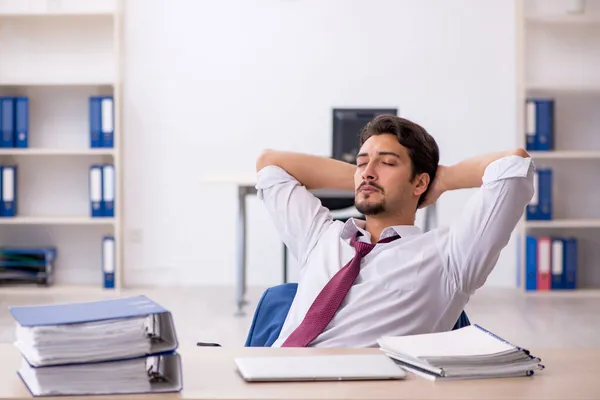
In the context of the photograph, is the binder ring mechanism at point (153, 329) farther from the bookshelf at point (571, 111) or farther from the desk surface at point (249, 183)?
the bookshelf at point (571, 111)

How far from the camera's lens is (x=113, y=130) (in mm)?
5492

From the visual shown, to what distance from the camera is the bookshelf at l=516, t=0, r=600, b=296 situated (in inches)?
224

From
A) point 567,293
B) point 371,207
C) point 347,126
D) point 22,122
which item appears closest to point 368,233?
point 371,207

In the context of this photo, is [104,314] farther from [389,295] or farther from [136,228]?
[136,228]

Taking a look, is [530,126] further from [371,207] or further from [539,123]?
[371,207]

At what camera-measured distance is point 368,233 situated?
82.9 inches

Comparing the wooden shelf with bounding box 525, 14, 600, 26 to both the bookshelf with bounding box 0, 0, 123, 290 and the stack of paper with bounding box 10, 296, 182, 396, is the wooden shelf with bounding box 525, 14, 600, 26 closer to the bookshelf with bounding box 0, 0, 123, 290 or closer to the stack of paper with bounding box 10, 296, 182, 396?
the bookshelf with bounding box 0, 0, 123, 290

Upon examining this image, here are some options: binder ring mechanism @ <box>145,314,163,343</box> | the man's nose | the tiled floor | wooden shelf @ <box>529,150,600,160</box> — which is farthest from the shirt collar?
wooden shelf @ <box>529,150,600,160</box>

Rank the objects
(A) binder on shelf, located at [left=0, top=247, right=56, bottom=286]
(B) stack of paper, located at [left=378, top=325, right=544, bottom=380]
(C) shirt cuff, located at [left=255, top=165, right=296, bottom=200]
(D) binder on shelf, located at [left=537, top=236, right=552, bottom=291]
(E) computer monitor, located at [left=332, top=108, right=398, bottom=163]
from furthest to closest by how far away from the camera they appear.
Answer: (A) binder on shelf, located at [left=0, top=247, right=56, bottom=286], (D) binder on shelf, located at [left=537, top=236, right=552, bottom=291], (E) computer monitor, located at [left=332, top=108, right=398, bottom=163], (C) shirt cuff, located at [left=255, top=165, right=296, bottom=200], (B) stack of paper, located at [left=378, top=325, right=544, bottom=380]

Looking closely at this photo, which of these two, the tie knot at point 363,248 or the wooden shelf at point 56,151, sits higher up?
the wooden shelf at point 56,151

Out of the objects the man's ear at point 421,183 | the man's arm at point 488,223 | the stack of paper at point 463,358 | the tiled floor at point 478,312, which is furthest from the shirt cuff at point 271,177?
the tiled floor at point 478,312

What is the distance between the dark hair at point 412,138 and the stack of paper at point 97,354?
1.03 m

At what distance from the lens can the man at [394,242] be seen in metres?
1.88

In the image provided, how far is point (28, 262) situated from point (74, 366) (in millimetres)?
4598
